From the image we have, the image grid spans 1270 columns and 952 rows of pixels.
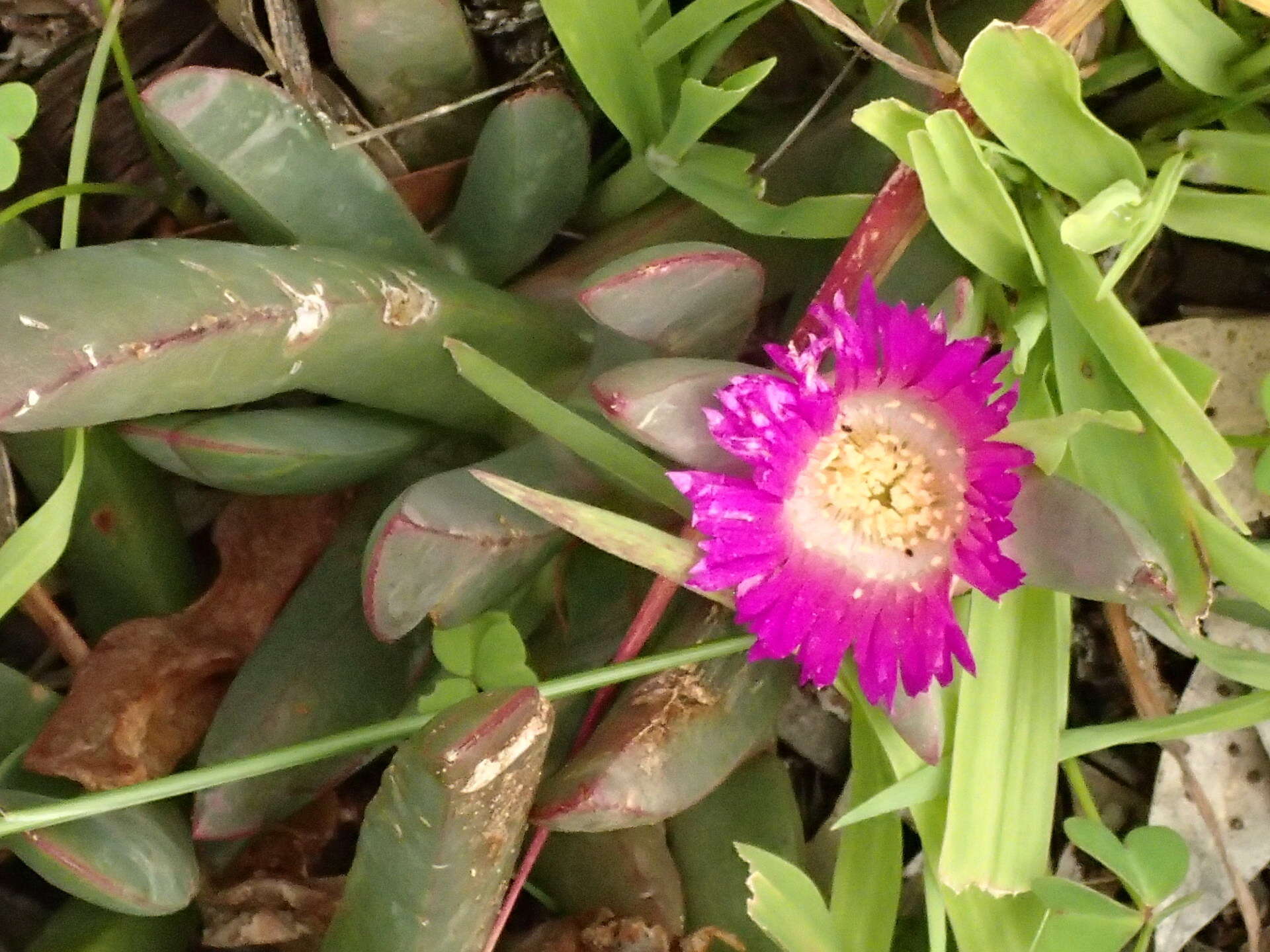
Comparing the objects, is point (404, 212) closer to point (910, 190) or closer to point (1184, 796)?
point (910, 190)

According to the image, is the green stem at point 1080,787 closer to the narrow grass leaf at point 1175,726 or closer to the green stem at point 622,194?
the narrow grass leaf at point 1175,726

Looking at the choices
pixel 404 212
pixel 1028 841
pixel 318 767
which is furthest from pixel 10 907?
pixel 1028 841

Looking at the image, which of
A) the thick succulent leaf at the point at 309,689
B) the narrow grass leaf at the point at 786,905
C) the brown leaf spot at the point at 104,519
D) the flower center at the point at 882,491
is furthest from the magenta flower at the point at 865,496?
the brown leaf spot at the point at 104,519

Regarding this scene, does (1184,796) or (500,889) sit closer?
(500,889)

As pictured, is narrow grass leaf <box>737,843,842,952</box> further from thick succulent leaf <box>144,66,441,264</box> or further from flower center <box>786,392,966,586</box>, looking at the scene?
thick succulent leaf <box>144,66,441,264</box>

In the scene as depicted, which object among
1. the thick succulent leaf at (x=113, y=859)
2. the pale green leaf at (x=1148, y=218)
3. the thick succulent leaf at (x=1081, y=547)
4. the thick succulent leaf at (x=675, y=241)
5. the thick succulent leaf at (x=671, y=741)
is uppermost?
the pale green leaf at (x=1148, y=218)

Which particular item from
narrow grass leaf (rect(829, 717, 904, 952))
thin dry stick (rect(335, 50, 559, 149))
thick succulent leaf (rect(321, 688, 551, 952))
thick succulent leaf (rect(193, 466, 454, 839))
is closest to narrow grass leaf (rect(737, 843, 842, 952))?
narrow grass leaf (rect(829, 717, 904, 952))
